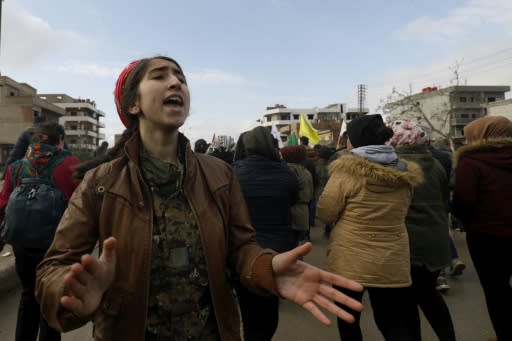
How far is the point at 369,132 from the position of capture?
2.56 metres

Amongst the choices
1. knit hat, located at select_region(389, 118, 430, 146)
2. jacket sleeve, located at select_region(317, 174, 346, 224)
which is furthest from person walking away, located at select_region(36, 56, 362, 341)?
knit hat, located at select_region(389, 118, 430, 146)

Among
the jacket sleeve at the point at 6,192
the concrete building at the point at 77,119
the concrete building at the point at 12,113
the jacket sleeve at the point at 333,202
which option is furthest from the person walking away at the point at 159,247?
the concrete building at the point at 77,119

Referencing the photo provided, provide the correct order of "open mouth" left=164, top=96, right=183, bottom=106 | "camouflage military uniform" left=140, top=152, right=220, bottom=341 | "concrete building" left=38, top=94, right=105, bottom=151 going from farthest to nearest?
"concrete building" left=38, top=94, right=105, bottom=151
"open mouth" left=164, top=96, right=183, bottom=106
"camouflage military uniform" left=140, top=152, right=220, bottom=341

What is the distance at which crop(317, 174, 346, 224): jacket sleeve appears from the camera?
2.50 m

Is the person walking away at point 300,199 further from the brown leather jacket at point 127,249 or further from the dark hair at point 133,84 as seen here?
the dark hair at point 133,84

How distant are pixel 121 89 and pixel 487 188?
2.70 metres

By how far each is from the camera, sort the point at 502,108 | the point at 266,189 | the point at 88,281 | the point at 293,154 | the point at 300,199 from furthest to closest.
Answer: the point at 502,108
the point at 293,154
the point at 300,199
the point at 266,189
the point at 88,281

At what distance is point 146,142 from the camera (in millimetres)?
1632

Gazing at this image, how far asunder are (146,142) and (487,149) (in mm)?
2582

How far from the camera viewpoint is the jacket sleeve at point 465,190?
2680mm

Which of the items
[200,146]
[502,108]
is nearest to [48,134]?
[200,146]

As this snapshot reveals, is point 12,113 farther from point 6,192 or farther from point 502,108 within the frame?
point 502,108

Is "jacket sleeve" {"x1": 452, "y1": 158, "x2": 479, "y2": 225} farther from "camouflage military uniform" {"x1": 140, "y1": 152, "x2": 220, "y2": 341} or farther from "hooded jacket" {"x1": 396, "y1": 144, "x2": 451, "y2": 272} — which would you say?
"camouflage military uniform" {"x1": 140, "y1": 152, "x2": 220, "y2": 341}

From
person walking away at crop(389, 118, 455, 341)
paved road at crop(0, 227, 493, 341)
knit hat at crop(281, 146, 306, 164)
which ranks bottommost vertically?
paved road at crop(0, 227, 493, 341)
